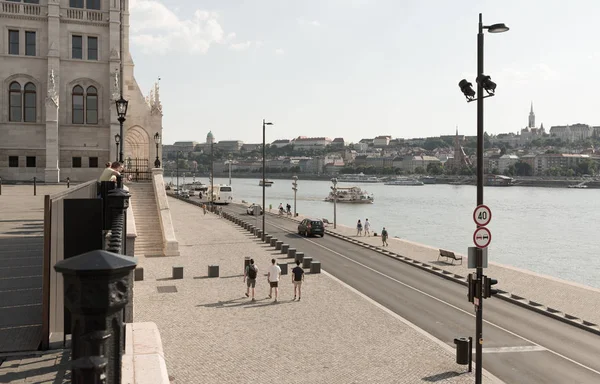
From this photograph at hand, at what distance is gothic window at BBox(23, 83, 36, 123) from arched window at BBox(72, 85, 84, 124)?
114 inches

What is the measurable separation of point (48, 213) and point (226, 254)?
24.1 m

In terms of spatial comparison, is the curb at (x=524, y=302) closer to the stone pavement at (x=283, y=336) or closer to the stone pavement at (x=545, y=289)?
the stone pavement at (x=545, y=289)

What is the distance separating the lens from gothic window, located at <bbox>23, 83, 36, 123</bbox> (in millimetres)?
43156

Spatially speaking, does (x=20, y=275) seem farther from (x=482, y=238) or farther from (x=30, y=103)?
(x=30, y=103)

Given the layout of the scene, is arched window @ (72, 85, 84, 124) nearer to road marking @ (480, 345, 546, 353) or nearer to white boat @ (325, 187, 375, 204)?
road marking @ (480, 345, 546, 353)

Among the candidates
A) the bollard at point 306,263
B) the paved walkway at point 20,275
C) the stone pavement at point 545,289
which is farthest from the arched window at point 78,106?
the stone pavement at point 545,289

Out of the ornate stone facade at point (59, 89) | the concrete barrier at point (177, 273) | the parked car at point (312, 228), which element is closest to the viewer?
the concrete barrier at point (177, 273)

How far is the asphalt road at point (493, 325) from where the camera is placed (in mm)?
14523

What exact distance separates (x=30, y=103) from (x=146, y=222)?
1694cm

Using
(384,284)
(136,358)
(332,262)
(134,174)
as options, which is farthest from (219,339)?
(134,174)

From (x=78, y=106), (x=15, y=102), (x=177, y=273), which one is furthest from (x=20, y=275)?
(x=15, y=102)

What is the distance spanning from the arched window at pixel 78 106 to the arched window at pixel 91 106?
366 mm

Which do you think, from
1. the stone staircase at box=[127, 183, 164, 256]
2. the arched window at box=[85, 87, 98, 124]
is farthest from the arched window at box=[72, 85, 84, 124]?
the stone staircase at box=[127, 183, 164, 256]

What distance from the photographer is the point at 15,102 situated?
43000mm
